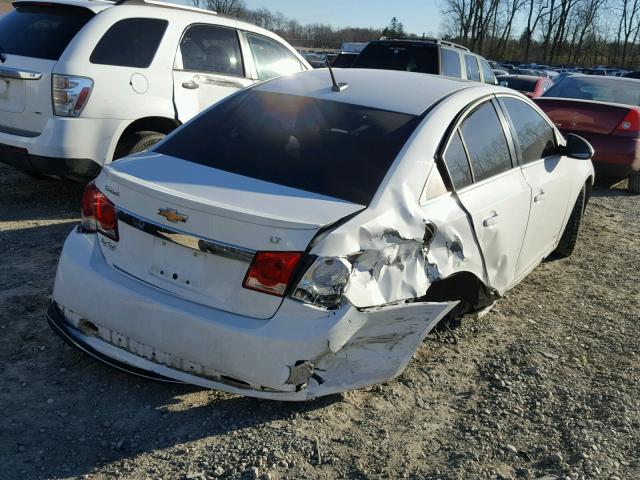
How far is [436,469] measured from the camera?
2520mm

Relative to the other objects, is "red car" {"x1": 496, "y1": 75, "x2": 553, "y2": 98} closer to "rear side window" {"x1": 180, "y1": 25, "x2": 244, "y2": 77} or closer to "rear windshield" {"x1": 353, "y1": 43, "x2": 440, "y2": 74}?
"rear windshield" {"x1": 353, "y1": 43, "x2": 440, "y2": 74}

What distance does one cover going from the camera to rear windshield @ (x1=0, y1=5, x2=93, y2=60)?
5.06m

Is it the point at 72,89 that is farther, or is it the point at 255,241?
the point at 72,89

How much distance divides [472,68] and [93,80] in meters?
7.67

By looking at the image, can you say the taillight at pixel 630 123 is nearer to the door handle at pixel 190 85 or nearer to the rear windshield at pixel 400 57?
the rear windshield at pixel 400 57

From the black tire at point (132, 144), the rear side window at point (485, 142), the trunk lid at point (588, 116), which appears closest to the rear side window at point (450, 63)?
the trunk lid at point (588, 116)

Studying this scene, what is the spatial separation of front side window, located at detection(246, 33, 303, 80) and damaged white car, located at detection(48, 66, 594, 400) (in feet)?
10.2

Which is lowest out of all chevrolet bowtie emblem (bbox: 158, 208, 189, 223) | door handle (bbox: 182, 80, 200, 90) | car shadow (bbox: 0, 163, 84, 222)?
car shadow (bbox: 0, 163, 84, 222)

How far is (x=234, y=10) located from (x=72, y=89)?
Answer: 3831 cm

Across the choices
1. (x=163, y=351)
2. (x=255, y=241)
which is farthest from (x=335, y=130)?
(x=163, y=351)

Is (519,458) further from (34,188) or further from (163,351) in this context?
(34,188)

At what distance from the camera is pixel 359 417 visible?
279cm

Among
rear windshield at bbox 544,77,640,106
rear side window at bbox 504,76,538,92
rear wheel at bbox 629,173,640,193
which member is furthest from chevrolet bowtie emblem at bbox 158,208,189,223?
rear side window at bbox 504,76,538,92

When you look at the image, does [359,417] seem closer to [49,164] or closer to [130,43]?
[49,164]
